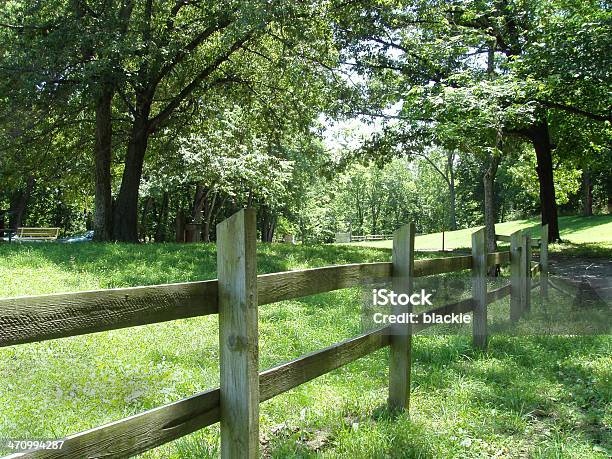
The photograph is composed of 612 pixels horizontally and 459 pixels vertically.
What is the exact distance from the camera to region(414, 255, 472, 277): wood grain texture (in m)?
4.60

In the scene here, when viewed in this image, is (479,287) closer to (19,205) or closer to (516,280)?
(516,280)

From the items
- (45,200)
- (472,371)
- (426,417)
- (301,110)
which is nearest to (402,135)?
(301,110)

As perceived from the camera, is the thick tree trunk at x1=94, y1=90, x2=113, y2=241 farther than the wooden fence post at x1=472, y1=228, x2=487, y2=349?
Yes

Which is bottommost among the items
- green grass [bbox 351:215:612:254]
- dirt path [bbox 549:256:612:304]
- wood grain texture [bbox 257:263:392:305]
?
dirt path [bbox 549:256:612:304]

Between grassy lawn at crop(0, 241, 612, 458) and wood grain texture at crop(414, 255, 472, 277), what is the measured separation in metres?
0.95

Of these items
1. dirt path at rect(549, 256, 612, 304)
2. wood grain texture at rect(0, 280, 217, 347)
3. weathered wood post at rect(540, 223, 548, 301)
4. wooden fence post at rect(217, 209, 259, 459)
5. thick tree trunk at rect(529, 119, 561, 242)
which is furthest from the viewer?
thick tree trunk at rect(529, 119, 561, 242)

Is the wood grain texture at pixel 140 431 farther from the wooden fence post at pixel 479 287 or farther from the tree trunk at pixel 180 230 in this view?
the tree trunk at pixel 180 230

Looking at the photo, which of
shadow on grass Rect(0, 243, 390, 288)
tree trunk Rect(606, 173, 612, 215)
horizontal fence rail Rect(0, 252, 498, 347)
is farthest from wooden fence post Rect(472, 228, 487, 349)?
tree trunk Rect(606, 173, 612, 215)

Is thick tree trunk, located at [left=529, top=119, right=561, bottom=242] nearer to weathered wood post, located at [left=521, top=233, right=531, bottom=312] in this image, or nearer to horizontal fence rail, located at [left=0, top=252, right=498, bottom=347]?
weathered wood post, located at [left=521, top=233, right=531, bottom=312]

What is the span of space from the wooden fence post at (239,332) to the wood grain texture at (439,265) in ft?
7.82

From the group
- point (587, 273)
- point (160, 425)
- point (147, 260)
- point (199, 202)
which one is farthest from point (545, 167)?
point (160, 425)

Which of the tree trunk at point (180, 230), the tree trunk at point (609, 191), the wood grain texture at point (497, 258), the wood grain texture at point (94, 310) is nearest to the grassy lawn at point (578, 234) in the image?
the tree trunk at point (609, 191)

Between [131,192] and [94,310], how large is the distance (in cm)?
1572

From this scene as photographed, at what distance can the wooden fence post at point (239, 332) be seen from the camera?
94.1 inches
